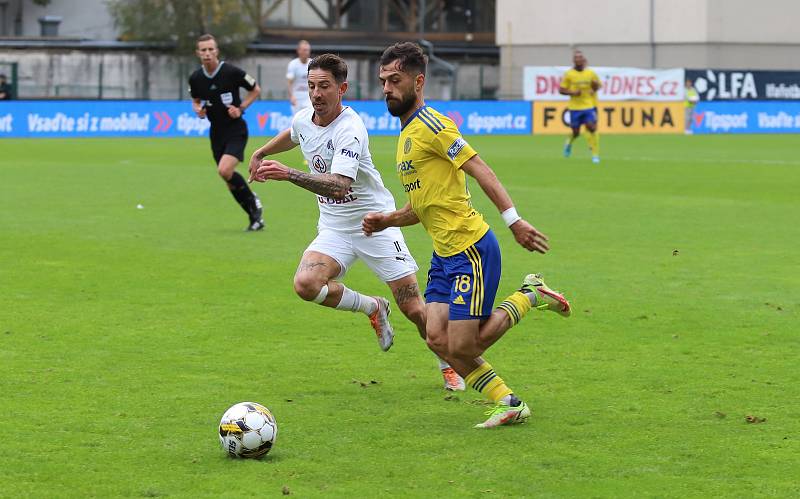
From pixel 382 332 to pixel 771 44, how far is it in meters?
54.6

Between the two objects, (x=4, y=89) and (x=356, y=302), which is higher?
(x=4, y=89)

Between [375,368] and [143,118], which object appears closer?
[375,368]

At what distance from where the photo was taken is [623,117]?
46812 millimetres

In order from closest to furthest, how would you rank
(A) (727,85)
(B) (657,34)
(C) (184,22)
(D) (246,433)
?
(D) (246,433) < (A) (727,85) < (B) (657,34) < (C) (184,22)

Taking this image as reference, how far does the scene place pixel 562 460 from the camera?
6.48 m

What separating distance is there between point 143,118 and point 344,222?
113ft

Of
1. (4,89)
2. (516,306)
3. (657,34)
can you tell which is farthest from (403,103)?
(657,34)

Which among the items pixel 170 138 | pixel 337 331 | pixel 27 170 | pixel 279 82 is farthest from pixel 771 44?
pixel 337 331

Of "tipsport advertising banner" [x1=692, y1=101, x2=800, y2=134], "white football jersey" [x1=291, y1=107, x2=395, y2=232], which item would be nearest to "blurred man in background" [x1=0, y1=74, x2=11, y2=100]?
"tipsport advertising banner" [x1=692, y1=101, x2=800, y2=134]

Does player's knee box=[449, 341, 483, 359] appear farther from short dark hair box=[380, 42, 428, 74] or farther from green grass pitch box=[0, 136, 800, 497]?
short dark hair box=[380, 42, 428, 74]

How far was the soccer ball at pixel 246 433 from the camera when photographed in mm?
6422

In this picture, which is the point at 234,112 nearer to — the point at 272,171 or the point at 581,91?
the point at 272,171

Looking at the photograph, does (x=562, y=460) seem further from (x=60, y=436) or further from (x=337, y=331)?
(x=337, y=331)

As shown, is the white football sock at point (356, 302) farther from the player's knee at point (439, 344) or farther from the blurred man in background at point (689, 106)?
the blurred man in background at point (689, 106)
